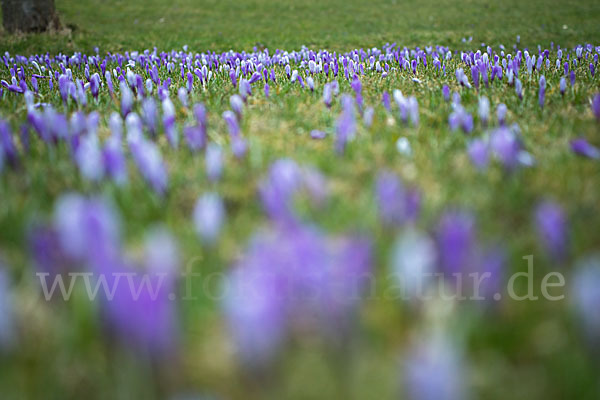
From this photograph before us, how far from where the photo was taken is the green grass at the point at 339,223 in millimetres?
1259

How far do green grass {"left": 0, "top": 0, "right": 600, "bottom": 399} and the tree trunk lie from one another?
28.4 feet

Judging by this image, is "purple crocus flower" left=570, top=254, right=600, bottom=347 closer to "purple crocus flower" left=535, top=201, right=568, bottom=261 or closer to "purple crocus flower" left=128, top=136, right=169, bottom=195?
"purple crocus flower" left=535, top=201, right=568, bottom=261

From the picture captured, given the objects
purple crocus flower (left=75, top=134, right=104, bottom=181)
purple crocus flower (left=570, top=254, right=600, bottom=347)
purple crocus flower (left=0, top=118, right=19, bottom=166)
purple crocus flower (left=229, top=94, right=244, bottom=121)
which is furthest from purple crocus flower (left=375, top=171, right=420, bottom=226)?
purple crocus flower (left=0, top=118, right=19, bottom=166)

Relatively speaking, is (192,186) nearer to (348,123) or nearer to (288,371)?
(348,123)

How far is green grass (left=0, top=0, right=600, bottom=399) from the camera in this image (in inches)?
49.6

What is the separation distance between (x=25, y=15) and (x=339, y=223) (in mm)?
13000

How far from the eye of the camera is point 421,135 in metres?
3.12

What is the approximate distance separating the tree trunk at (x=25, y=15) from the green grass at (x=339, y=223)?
865 centimetres

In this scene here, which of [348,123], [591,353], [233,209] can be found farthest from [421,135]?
[591,353]

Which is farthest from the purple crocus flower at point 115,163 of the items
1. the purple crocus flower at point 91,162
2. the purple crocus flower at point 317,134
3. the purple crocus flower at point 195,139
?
the purple crocus flower at point 317,134

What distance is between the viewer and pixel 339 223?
2.00 meters

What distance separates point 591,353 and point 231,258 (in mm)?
1216

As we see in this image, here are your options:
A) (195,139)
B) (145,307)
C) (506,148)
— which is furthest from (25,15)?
(145,307)

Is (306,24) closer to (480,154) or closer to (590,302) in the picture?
(480,154)
